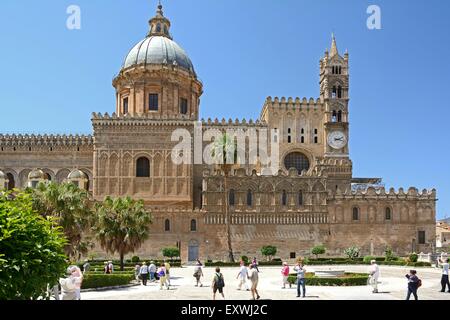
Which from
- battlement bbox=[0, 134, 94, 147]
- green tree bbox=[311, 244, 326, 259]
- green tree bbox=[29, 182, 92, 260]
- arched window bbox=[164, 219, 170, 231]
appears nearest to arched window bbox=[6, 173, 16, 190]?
battlement bbox=[0, 134, 94, 147]

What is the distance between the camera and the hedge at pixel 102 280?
23.0 meters

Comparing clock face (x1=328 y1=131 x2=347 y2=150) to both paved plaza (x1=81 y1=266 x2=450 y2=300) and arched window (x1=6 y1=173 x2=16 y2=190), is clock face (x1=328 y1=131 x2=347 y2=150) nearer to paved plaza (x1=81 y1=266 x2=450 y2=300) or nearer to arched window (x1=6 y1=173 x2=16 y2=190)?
paved plaza (x1=81 y1=266 x2=450 y2=300)

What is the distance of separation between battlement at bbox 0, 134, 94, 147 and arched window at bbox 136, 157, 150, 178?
6.74m

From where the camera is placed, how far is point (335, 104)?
55.3 metres

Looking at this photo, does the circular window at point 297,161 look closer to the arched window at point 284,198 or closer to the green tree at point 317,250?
the arched window at point 284,198

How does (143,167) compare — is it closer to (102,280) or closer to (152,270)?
(152,270)

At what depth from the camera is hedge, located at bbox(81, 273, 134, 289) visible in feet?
75.6

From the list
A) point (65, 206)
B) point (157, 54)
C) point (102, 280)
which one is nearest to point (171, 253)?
point (65, 206)

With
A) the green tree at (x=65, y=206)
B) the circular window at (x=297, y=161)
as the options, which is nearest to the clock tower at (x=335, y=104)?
the circular window at (x=297, y=161)

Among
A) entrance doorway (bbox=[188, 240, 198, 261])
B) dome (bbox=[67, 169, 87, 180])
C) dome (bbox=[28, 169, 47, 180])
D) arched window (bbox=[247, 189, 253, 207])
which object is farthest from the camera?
dome (bbox=[67, 169, 87, 180])

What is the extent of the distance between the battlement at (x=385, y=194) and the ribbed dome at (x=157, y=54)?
2198 centimetres

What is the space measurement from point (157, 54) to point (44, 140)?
15.3m
